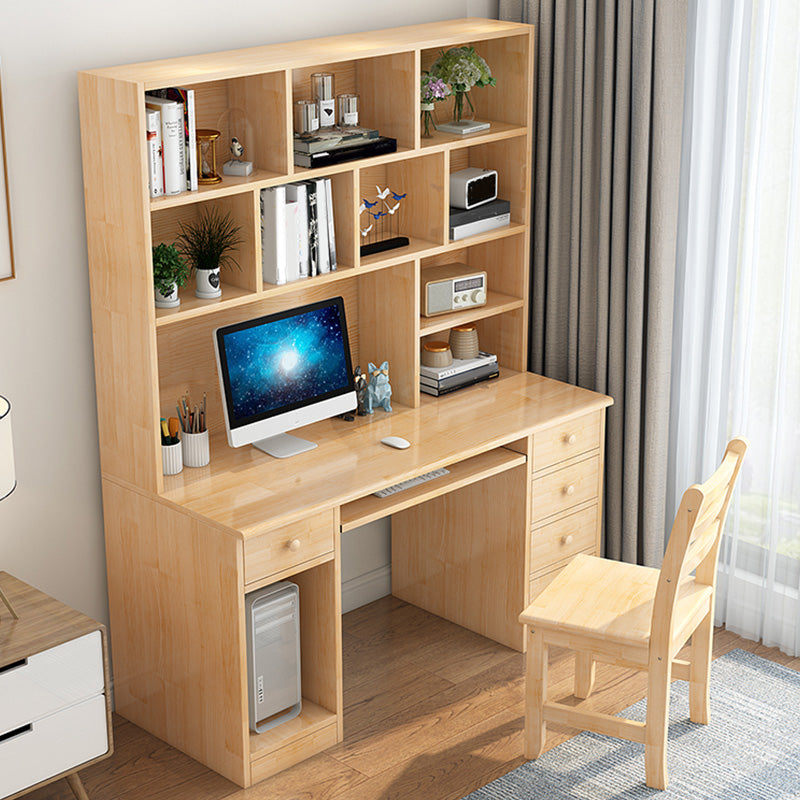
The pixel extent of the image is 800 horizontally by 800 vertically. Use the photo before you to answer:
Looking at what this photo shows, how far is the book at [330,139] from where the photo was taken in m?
3.27

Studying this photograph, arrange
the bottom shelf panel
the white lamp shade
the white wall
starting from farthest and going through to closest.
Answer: the bottom shelf panel < the white wall < the white lamp shade

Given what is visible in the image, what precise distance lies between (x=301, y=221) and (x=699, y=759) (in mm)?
1811

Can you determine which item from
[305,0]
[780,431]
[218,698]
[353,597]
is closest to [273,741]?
[218,698]

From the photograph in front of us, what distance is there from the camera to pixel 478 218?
3.80 meters

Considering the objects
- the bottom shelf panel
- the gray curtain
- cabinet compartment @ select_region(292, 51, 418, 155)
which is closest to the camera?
the bottom shelf panel

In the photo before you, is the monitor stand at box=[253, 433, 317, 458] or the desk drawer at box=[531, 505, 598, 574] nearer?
the monitor stand at box=[253, 433, 317, 458]

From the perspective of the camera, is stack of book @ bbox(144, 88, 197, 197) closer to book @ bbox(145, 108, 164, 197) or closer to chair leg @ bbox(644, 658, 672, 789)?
book @ bbox(145, 108, 164, 197)

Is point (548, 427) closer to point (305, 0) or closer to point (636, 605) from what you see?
point (636, 605)

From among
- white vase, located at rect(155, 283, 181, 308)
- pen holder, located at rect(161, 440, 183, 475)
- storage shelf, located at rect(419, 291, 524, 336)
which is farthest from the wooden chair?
white vase, located at rect(155, 283, 181, 308)

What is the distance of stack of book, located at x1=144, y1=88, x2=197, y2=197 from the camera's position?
2963 mm

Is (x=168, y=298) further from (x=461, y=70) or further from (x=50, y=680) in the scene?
(x=461, y=70)

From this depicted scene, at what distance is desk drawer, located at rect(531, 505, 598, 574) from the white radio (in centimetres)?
75

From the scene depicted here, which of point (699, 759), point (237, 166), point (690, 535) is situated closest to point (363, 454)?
point (237, 166)

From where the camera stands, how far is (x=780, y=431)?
371 cm
